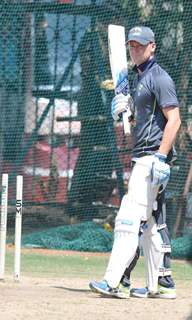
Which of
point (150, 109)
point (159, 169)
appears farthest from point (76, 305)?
point (150, 109)

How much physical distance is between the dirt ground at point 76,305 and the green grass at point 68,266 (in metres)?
1.47

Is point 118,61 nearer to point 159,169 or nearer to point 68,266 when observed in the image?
point 159,169

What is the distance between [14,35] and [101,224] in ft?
9.16

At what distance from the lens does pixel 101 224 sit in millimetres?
12477

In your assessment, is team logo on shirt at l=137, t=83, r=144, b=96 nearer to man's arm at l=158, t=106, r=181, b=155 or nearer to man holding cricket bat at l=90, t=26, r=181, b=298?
man holding cricket bat at l=90, t=26, r=181, b=298

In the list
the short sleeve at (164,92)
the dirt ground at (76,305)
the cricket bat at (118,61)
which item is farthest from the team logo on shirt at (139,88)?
the dirt ground at (76,305)

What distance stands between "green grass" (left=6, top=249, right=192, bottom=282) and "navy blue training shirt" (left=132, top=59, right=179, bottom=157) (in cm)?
235

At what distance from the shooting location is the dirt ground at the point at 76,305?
590 centimetres

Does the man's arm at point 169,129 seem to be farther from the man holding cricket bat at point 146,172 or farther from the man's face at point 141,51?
the man's face at point 141,51

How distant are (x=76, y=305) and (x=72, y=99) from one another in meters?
6.92

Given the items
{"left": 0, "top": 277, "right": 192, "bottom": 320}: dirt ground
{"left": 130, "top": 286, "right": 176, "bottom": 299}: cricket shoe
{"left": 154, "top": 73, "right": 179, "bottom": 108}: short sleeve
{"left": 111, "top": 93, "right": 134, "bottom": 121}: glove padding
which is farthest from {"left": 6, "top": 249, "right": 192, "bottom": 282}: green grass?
{"left": 154, "top": 73, "right": 179, "bottom": 108}: short sleeve

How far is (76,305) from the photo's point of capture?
6.29 metres

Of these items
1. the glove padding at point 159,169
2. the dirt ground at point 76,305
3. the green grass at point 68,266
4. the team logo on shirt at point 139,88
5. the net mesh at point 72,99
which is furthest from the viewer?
the net mesh at point 72,99

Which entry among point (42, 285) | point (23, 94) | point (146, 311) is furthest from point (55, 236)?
point (146, 311)
